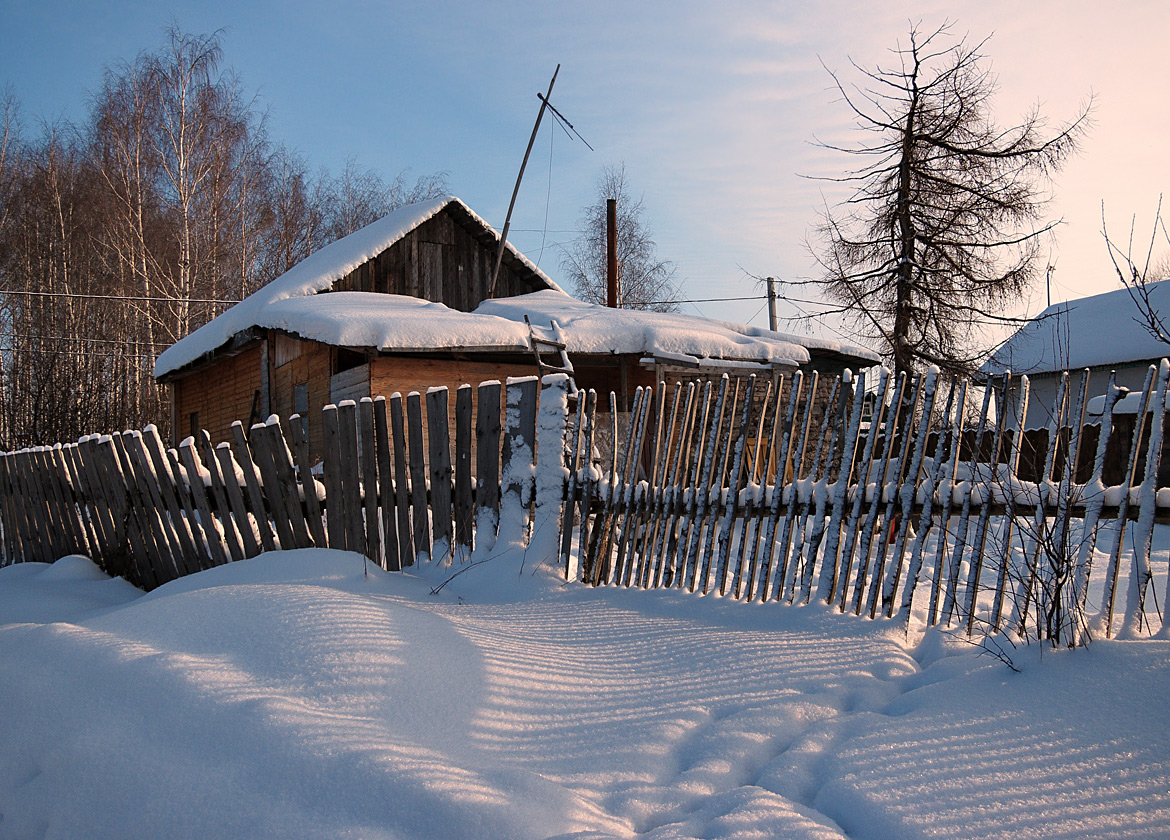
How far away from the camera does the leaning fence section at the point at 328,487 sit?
4590 mm

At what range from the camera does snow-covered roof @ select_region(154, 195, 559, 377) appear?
1160cm

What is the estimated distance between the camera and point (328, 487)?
5.05 m

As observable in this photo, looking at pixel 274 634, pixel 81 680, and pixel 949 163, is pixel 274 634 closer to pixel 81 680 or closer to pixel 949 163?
pixel 81 680

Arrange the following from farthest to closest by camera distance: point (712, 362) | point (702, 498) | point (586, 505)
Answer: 1. point (712, 362)
2. point (586, 505)
3. point (702, 498)

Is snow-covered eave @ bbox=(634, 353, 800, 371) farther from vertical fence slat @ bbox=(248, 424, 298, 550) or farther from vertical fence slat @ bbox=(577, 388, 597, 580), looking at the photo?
vertical fence slat @ bbox=(248, 424, 298, 550)

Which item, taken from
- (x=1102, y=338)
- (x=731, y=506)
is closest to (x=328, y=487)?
(x=731, y=506)

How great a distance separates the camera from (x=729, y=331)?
1299cm

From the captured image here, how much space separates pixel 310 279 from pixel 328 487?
848 cm

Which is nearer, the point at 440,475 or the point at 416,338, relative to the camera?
the point at 440,475

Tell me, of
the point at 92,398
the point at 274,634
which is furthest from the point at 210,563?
the point at 92,398

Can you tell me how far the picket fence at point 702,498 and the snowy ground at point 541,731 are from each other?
0.44m

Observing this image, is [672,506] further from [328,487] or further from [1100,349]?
[1100,349]

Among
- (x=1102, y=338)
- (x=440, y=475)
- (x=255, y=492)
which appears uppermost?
(x=1102, y=338)

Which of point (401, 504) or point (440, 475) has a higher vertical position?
point (440, 475)
